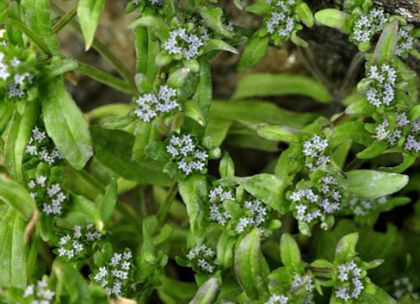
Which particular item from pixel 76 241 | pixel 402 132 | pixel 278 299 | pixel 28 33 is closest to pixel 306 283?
pixel 278 299

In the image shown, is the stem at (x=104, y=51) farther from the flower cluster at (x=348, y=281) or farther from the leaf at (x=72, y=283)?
the flower cluster at (x=348, y=281)

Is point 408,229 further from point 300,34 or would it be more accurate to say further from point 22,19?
point 22,19

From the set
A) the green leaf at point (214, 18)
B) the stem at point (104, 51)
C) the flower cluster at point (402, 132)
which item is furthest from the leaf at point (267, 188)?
the stem at point (104, 51)

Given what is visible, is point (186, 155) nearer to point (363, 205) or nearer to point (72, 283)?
point (72, 283)

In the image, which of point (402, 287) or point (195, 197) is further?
point (402, 287)

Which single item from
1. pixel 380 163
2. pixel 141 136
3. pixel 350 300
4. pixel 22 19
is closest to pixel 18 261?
pixel 141 136
